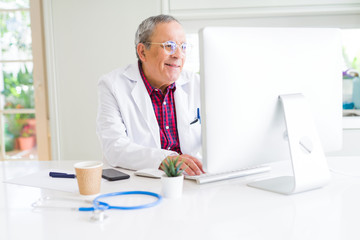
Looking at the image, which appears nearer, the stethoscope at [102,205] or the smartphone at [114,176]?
the stethoscope at [102,205]

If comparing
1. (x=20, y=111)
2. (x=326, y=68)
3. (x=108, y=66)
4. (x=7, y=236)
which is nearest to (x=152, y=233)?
(x=7, y=236)

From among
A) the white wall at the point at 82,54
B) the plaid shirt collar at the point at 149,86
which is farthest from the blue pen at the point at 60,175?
the white wall at the point at 82,54

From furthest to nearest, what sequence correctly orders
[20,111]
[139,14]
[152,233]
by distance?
[20,111] → [139,14] → [152,233]

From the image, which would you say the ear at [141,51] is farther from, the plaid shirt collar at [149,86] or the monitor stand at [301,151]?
the monitor stand at [301,151]

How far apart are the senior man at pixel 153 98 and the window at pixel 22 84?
142cm

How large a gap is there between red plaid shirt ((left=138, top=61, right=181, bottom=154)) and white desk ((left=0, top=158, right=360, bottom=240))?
69 centimetres

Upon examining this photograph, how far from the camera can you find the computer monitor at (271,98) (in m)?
1.03

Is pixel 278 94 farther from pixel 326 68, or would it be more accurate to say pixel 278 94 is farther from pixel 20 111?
pixel 20 111

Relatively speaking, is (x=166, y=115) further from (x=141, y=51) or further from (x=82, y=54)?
(x=82, y=54)

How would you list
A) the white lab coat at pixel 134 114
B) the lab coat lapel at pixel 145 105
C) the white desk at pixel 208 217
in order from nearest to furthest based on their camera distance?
the white desk at pixel 208 217, the white lab coat at pixel 134 114, the lab coat lapel at pixel 145 105

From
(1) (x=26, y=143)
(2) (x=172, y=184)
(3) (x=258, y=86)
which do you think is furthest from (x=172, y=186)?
(1) (x=26, y=143)

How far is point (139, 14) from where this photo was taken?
2920 mm

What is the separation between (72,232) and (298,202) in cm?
64

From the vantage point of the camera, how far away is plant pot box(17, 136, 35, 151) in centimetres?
343
